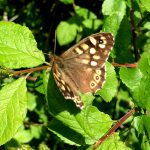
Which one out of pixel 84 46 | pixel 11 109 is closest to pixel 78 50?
pixel 84 46

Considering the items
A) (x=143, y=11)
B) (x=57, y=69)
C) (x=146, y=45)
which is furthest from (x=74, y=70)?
(x=146, y=45)

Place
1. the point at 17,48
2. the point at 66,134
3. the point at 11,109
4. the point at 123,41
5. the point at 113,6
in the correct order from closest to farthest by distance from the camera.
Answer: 1. the point at 11,109
2. the point at 17,48
3. the point at 66,134
4. the point at 123,41
5. the point at 113,6

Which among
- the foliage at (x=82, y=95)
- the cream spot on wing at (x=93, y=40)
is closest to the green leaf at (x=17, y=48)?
the foliage at (x=82, y=95)

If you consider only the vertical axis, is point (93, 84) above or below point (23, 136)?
above

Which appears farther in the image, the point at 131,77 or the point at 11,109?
the point at 131,77

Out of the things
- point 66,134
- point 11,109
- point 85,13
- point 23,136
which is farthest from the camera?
point 85,13

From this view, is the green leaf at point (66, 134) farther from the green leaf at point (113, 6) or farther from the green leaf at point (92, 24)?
the green leaf at point (92, 24)

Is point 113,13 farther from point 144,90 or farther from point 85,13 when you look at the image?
point 85,13
